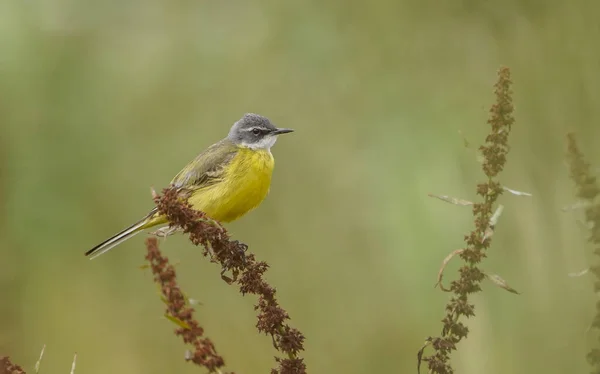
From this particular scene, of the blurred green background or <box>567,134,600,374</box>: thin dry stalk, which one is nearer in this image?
<box>567,134,600,374</box>: thin dry stalk

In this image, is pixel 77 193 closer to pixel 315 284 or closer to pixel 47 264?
pixel 47 264

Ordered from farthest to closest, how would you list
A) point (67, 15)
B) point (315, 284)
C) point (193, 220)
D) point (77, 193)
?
point (67, 15)
point (77, 193)
point (315, 284)
point (193, 220)

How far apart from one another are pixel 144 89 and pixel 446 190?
10.1ft

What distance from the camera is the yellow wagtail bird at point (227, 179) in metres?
4.62

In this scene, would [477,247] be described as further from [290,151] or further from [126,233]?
[290,151]

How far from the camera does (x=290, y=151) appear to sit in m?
5.80

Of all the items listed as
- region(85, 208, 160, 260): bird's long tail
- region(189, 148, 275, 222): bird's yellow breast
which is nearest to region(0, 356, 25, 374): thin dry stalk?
region(85, 208, 160, 260): bird's long tail

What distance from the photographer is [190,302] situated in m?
1.65

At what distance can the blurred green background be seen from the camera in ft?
11.8

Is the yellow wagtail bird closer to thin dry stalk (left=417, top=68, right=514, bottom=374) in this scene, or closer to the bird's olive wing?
the bird's olive wing

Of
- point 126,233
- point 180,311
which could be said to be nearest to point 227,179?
point 126,233

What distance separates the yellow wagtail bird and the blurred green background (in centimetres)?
46

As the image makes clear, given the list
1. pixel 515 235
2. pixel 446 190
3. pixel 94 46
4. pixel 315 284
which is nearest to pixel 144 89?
pixel 94 46

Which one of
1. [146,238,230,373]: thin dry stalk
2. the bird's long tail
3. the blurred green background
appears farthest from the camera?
the bird's long tail
